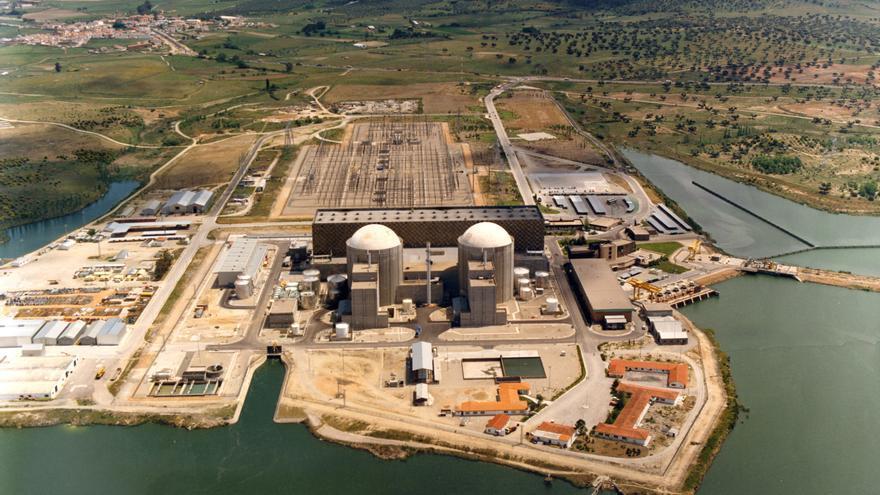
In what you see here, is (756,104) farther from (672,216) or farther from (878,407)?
(878,407)

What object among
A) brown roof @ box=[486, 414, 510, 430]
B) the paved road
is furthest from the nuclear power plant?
the paved road

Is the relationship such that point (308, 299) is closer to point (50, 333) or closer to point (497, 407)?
point (50, 333)

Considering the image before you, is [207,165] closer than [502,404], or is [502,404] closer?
[502,404]

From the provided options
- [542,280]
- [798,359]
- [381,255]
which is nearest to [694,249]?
[542,280]

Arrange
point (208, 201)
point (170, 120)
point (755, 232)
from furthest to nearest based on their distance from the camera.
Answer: point (170, 120), point (208, 201), point (755, 232)

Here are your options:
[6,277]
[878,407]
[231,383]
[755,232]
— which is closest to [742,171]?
[755,232]

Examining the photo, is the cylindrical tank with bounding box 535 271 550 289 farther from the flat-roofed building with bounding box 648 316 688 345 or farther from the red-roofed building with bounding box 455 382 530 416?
the red-roofed building with bounding box 455 382 530 416
